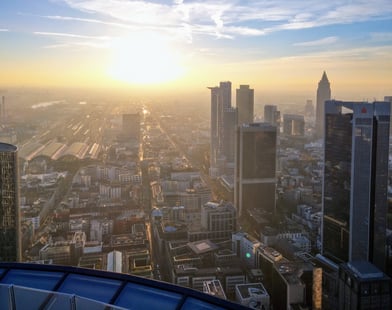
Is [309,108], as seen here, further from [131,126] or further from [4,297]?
[4,297]

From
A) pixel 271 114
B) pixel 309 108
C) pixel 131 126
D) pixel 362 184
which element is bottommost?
pixel 362 184

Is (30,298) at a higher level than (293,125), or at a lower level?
lower

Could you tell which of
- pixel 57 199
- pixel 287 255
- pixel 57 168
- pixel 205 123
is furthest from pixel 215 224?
pixel 205 123

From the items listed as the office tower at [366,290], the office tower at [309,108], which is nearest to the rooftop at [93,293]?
the office tower at [366,290]

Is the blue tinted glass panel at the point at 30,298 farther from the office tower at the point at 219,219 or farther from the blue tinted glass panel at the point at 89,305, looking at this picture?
the office tower at the point at 219,219

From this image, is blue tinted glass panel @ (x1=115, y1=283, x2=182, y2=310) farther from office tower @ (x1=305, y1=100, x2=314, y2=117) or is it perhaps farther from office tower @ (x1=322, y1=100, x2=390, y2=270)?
office tower @ (x1=305, y1=100, x2=314, y2=117)

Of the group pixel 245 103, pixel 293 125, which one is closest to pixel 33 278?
pixel 245 103

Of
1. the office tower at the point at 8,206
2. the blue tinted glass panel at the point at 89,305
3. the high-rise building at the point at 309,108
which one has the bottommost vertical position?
the office tower at the point at 8,206

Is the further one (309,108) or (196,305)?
(309,108)
